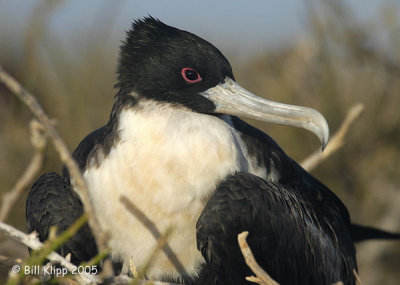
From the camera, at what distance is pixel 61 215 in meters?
2.98

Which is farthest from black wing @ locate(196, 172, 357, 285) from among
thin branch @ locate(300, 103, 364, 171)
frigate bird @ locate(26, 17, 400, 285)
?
thin branch @ locate(300, 103, 364, 171)

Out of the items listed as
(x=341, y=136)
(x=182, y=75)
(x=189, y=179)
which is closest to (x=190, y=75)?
(x=182, y=75)

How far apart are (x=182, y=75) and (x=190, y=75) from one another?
33mm

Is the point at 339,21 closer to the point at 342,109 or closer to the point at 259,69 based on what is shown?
the point at 342,109

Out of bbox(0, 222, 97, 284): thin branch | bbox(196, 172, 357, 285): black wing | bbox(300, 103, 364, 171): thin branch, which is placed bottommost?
bbox(196, 172, 357, 285): black wing

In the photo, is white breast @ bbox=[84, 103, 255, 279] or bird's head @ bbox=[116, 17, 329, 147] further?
bird's head @ bbox=[116, 17, 329, 147]

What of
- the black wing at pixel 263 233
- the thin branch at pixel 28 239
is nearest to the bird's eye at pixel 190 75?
the black wing at pixel 263 233

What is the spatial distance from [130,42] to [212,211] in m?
0.83

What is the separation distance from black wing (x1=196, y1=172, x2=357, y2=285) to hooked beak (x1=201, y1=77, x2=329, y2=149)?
0.25m

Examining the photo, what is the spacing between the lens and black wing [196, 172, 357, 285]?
2773mm

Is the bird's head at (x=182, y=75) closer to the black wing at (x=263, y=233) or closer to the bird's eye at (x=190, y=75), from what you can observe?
the bird's eye at (x=190, y=75)

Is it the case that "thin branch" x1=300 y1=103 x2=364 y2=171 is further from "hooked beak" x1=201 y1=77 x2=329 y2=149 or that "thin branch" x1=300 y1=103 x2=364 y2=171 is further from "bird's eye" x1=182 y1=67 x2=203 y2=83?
"bird's eye" x1=182 y1=67 x2=203 y2=83

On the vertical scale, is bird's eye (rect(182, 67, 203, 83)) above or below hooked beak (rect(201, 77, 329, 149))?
above

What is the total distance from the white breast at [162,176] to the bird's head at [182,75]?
0.07 meters
